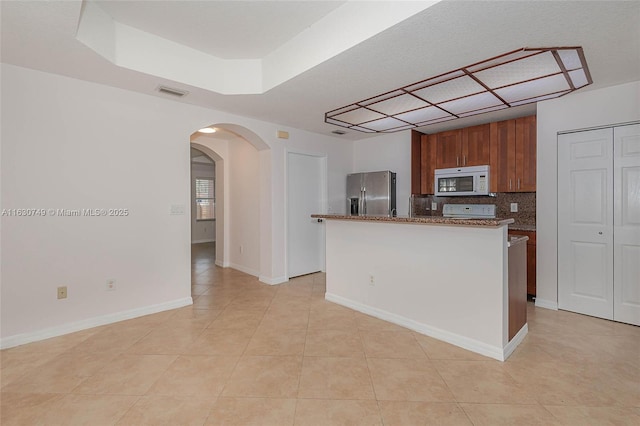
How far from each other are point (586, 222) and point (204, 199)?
883 cm

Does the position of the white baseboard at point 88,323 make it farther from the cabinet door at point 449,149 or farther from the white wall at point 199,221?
the white wall at point 199,221

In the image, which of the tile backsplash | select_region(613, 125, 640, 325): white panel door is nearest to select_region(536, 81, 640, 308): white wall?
select_region(613, 125, 640, 325): white panel door

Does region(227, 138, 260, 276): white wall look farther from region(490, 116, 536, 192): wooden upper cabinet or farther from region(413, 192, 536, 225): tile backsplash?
region(490, 116, 536, 192): wooden upper cabinet

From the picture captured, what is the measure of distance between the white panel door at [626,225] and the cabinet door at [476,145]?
1416 millimetres

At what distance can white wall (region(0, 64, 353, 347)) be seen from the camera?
2562 millimetres

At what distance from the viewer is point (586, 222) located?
3.18 metres

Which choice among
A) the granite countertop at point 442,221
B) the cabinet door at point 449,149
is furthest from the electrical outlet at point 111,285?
the cabinet door at point 449,149

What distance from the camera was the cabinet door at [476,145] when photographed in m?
4.25

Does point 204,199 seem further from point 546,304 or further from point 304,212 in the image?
point 546,304

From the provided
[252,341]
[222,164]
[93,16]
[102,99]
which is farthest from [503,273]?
[222,164]

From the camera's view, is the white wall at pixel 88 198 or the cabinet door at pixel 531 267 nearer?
the white wall at pixel 88 198

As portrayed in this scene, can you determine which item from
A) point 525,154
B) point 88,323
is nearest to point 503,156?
point 525,154

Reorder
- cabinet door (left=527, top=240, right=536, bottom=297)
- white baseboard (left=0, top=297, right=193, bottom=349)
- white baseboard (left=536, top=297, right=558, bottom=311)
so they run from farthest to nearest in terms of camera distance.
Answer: cabinet door (left=527, top=240, right=536, bottom=297) → white baseboard (left=536, top=297, right=558, bottom=311) → white baseboard (left=0, top=297, right=193, bottom=349)

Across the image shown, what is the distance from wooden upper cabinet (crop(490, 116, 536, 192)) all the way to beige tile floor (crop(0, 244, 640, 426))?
5.82 ft
